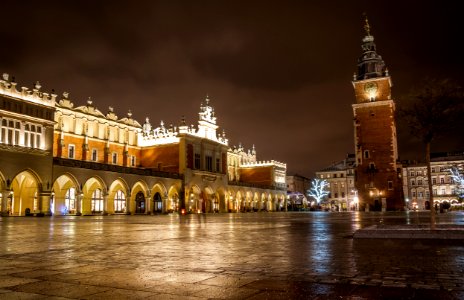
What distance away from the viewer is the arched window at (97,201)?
1764 inches

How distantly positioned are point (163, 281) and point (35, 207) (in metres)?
36.1

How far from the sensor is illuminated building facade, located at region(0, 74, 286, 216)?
35594 mm

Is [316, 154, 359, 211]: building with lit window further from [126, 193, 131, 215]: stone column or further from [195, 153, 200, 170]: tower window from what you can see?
[126, 193, 131, 215]: stone column

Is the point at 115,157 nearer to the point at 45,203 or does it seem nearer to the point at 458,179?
the point at 45,203

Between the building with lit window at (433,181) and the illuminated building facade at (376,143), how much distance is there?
3022 cm

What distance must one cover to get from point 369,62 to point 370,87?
195 inches

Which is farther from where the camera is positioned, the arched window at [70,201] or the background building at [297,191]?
the background building at [297,191]

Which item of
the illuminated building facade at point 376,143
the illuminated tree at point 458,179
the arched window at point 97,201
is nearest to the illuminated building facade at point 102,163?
the arched window at point 97,201

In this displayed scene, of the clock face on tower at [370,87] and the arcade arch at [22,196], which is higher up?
the clock face on tower at [370,87]

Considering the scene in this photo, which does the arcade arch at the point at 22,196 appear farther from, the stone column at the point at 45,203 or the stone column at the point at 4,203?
the stone column at the point at 4,203

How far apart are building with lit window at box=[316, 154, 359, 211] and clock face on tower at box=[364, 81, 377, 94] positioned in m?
39.5

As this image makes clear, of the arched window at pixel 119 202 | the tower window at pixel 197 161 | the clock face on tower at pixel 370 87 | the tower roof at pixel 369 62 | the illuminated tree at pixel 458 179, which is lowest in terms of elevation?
the arched window at pixel 119 202

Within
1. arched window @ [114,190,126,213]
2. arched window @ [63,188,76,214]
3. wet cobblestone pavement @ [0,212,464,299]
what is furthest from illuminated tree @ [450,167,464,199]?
wet cobblestone pavement @ [0,212,464,299]

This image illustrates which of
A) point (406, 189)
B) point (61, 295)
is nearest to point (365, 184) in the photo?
point (406, 189)
